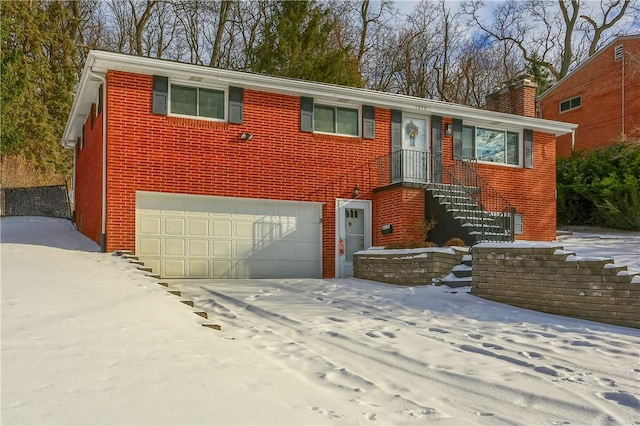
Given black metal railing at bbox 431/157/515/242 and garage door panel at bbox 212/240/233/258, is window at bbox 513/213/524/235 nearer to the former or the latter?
black metal railing at bbox 431/157/515/242

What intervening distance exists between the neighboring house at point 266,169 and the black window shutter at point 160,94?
22 mm

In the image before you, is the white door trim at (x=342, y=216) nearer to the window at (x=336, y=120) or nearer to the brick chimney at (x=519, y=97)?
the window at (x=336, y=120)

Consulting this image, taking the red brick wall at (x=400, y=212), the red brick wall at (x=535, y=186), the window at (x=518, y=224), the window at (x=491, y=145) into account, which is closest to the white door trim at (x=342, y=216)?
the red brick wall at (x=400, y=212)

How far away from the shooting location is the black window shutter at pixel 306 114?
523 inches

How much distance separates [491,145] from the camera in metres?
15.8

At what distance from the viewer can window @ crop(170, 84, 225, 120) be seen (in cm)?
1203

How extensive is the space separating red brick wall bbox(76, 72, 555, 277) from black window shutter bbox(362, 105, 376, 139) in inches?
6.1

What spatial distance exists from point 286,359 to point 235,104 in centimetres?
825

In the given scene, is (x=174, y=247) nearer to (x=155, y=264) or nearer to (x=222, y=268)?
(x=155, y=264)

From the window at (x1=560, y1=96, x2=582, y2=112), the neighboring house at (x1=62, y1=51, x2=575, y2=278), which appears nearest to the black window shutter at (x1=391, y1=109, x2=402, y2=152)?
the neighboring house at (x1=62, y1=51, x2=575, y2=278)

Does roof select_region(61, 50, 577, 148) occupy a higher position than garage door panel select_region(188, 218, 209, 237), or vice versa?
roof select_region(61, 50, 577, 148)

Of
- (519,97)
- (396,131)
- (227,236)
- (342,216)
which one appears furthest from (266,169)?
(519,97)

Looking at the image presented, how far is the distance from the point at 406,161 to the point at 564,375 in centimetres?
965

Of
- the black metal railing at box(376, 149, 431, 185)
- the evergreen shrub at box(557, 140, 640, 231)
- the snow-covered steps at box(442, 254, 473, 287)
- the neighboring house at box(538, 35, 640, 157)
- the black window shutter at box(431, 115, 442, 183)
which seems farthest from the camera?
the neighboring house at box(538, 35, 640, 157)
